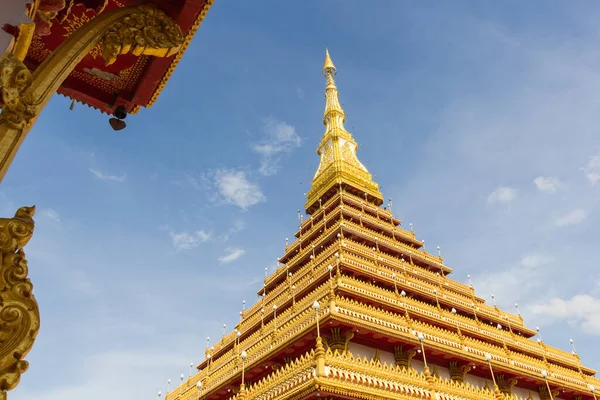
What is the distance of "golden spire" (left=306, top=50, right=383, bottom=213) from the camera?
33.9m

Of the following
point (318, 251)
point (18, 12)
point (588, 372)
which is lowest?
point (18, 12)

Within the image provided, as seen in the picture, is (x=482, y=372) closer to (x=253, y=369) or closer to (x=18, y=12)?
(x=253, y=369)

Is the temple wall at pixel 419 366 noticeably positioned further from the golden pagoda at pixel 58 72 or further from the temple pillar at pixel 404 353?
the golden pagoda at pixel 58 72

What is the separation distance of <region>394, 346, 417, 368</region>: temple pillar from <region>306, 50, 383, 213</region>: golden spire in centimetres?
1624

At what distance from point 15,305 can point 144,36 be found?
2950mm

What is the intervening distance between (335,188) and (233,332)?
13275 millimetres


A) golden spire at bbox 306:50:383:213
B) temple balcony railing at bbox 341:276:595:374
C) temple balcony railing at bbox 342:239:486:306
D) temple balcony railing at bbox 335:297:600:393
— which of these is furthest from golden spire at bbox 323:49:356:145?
temple balcony railing at bbox 335:297:600:393

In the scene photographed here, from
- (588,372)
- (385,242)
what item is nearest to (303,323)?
(385,242)

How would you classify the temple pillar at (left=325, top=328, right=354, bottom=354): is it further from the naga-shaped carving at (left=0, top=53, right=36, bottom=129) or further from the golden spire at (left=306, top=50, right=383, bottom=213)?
the golden spire at (left=306, top=50, right=383, bottom=213)

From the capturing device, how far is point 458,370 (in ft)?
65.1

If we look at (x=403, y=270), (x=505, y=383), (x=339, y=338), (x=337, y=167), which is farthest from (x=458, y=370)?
(x=337, y=167)

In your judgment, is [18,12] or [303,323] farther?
[303,323]

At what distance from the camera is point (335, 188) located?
33.5 m

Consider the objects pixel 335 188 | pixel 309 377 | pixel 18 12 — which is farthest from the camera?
pixel 335 188
